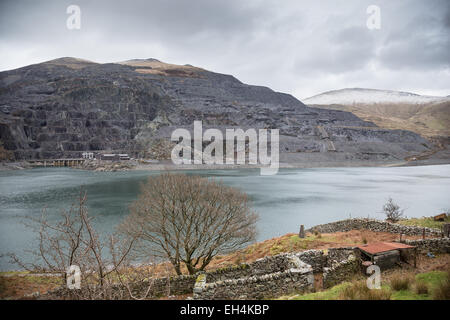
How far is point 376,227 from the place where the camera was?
1419cm

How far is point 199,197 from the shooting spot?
12656 mm

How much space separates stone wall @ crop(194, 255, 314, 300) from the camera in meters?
6.36

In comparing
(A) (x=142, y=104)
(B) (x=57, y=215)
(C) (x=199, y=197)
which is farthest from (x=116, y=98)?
(C) (x=199, y=197)

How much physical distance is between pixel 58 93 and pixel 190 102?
6164 cm

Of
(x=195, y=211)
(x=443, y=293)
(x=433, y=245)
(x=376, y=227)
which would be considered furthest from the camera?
(x=376, y=227)

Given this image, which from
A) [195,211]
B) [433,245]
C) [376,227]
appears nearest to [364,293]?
[433,245]

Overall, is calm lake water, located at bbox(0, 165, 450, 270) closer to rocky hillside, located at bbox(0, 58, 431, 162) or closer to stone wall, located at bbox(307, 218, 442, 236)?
stone wall, located at bbox(307, 218, 442, 236)

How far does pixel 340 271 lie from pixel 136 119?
385 feet

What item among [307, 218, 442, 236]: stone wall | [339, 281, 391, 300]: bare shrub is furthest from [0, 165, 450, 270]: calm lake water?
[339, 281, 391, 300]: bare shrub

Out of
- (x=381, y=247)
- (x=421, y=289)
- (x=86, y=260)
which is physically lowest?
(x=381, y=247)

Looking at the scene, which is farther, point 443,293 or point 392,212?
point 392,212

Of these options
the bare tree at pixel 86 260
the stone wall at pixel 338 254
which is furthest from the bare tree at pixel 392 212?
the bare tree at pixel 86 260

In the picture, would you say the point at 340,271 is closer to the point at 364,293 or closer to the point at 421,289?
the point at 421,289
